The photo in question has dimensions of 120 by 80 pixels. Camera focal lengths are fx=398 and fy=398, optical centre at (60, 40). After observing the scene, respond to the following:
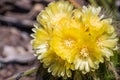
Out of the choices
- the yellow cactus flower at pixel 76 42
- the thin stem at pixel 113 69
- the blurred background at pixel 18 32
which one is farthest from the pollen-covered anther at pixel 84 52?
the blurred background at pixel 18 32

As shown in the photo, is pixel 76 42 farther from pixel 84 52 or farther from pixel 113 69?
pixel 113 69

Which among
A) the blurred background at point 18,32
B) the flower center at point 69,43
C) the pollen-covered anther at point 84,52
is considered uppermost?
the blurred background at point 18,32

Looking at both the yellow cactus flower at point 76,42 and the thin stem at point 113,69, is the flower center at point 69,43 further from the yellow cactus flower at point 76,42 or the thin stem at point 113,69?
the thin stem at point 113,69

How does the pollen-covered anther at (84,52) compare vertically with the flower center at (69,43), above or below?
below

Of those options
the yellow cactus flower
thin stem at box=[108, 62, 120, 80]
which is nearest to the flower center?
the yellow cactus flower

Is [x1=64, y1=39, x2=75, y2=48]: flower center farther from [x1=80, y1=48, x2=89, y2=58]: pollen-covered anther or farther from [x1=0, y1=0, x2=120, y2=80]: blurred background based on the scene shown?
[x1=0, y1=0, x2=120, y2=80]: blurred background

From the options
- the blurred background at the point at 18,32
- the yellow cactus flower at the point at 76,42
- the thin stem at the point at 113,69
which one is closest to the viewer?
the yellow cactus flower at the point at 76,42
